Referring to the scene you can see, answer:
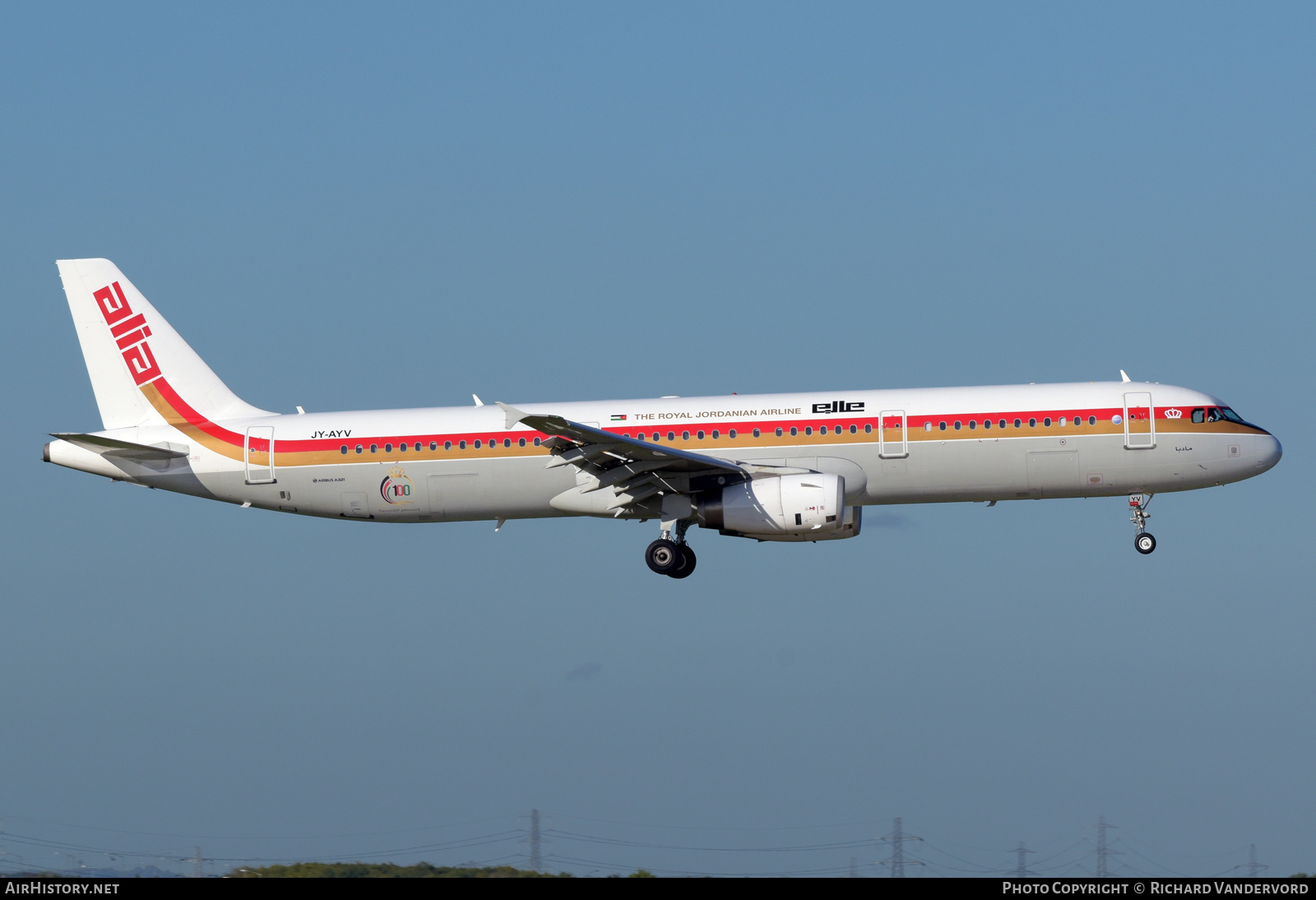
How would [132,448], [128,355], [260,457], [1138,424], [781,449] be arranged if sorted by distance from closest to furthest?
[1138,424], [781,449], [260,457], [132,448], [128,355]

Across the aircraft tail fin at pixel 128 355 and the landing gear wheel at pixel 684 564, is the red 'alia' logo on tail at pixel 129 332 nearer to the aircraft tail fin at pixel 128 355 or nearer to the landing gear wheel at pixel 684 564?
the aircraft tail fin at pixel 128 355

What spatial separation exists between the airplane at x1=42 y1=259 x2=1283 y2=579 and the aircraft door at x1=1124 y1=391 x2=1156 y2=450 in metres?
0.05

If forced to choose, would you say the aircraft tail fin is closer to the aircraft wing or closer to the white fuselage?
the white fuselage

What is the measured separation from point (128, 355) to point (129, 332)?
86cm

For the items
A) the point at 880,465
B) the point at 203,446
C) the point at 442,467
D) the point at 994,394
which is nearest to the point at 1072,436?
the point at 994,394

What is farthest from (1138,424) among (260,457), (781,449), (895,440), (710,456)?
(260,457)

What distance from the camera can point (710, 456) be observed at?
42281mm

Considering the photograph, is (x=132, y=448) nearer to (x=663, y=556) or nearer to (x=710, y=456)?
(x=663, y=556)

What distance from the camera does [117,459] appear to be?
45250mm

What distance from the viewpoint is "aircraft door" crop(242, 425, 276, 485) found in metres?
44.5

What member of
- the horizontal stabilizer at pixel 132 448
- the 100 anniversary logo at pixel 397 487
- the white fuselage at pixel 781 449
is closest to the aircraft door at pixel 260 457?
the white fuselage at pixel 781 449

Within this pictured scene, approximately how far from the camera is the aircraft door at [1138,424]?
41.0 metres

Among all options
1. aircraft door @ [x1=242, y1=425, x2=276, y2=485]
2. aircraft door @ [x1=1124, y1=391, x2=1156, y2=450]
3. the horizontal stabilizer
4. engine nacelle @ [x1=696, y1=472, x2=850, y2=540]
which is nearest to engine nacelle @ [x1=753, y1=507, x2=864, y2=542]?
engine nacelle @ [x1=696, y1=472, x2=850, y2=540]
